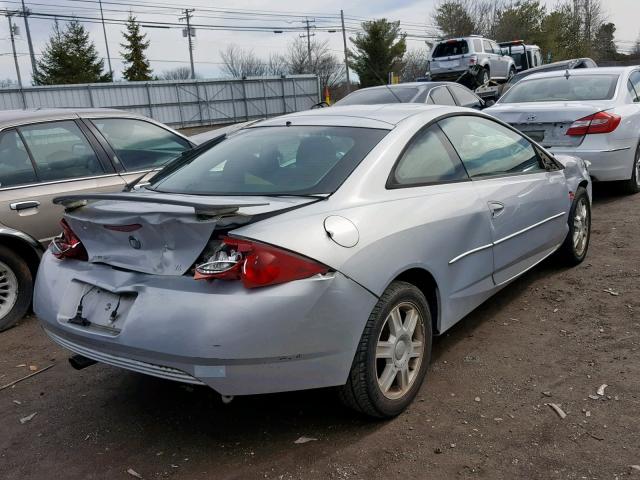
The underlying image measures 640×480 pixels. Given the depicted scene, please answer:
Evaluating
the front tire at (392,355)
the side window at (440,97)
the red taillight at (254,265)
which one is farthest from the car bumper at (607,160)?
the red taillight at (254,265)

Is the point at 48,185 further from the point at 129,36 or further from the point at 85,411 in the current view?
the point at 129,36

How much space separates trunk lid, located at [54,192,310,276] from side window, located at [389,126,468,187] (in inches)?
26.5

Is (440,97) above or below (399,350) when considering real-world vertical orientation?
above

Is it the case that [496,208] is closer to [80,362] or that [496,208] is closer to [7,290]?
[80,362]

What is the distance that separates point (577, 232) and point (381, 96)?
4.95m

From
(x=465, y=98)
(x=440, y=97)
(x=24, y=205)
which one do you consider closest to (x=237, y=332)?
(x=24, y=205)

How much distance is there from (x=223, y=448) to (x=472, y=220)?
1.81 m

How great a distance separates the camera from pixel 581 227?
5066 mm

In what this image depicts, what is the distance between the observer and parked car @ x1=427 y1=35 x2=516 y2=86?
22484mm

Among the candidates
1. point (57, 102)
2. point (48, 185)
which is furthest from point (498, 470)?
point (57, 102)

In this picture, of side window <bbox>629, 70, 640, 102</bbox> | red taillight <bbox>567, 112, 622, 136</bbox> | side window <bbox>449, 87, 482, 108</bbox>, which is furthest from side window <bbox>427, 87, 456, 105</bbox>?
red taillight <bbox>567, 112, 622, 136</bbox>

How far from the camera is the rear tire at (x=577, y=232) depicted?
4855 millimetres

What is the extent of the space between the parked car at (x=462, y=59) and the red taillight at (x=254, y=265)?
69.3 feet

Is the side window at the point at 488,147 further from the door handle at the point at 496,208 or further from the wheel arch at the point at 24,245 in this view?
the wheel arch at the point at 24,245
